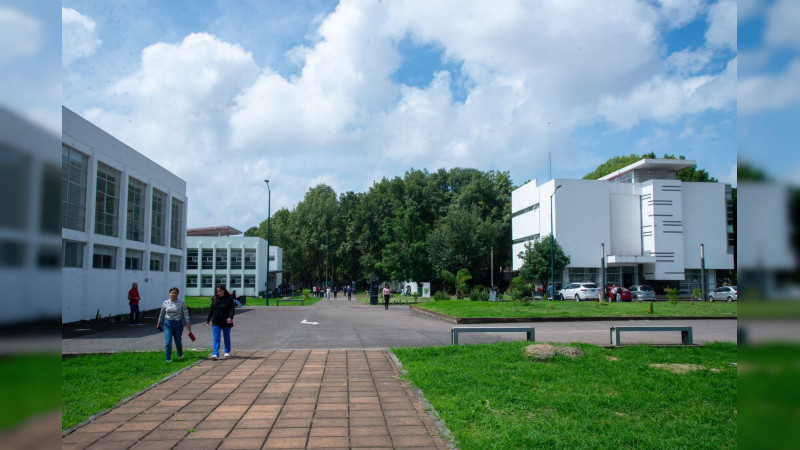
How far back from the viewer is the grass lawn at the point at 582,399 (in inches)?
212

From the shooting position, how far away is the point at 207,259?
60469 millimetres

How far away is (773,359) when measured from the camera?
1255mm

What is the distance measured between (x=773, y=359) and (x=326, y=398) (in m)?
6.90

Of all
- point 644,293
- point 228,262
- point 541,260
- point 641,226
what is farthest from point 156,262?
point 641,226

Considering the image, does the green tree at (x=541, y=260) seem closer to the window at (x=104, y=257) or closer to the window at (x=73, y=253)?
the window at (x=104, y=257)

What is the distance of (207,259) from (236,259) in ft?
10.9

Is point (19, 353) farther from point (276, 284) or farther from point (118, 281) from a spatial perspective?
point (276, 284)

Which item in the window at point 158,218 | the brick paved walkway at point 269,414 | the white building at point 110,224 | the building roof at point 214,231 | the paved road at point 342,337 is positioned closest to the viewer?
the brick paved walkway at point 269,414

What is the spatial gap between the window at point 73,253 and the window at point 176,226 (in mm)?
11747

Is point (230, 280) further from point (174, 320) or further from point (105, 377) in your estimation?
point (105, 377)

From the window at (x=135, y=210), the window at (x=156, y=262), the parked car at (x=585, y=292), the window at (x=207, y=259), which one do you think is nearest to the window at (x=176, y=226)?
the window at (x=156, y=262)

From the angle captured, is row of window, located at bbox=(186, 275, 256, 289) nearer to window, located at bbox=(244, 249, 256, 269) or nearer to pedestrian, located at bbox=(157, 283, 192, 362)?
window, located at bbox=(244, 249, 256, 269)

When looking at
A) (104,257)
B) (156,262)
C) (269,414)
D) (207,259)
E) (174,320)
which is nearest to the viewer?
(269,414)

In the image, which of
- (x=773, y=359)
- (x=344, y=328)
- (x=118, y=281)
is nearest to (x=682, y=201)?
(x=344, y=328)
